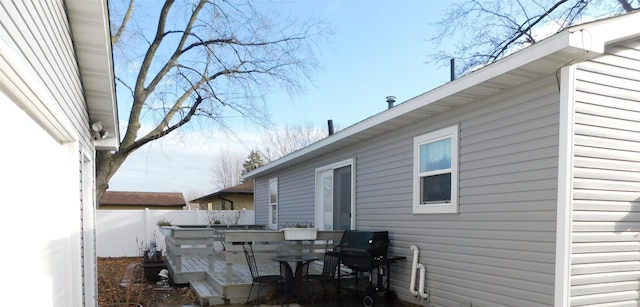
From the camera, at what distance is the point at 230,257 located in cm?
578

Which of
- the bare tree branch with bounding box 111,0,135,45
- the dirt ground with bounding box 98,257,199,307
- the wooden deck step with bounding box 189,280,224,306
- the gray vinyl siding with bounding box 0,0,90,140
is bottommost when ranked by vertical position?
the dirt ground with bounding box 98,257,199,307

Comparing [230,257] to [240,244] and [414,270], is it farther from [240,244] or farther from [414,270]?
[414,270]

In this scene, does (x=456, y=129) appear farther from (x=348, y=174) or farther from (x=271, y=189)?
(x=271, y=189)

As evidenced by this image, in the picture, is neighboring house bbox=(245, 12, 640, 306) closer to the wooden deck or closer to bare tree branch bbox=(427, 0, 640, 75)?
the wooden deck

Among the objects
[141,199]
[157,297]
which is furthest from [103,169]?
[141,199]

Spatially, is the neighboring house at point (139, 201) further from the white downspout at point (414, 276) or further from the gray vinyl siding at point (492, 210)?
the white downspout at point (414, 276)

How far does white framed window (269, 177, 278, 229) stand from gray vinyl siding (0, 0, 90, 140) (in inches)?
310

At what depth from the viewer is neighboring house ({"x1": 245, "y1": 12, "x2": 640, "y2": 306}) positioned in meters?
3.62

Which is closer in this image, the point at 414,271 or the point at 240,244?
the point at 414,271

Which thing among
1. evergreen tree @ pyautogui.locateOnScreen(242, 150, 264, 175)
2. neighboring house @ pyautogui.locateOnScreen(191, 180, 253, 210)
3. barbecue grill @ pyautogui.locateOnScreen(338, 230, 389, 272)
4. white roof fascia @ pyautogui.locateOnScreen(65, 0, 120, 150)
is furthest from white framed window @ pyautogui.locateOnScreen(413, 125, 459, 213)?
evergreen tree @ pyautogui.locateOnScreen(242, 150, 264, 175)

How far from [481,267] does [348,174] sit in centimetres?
341

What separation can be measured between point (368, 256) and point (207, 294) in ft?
8.03

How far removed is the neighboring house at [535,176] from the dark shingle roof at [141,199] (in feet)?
77.7

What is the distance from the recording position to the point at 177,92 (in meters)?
11.0
